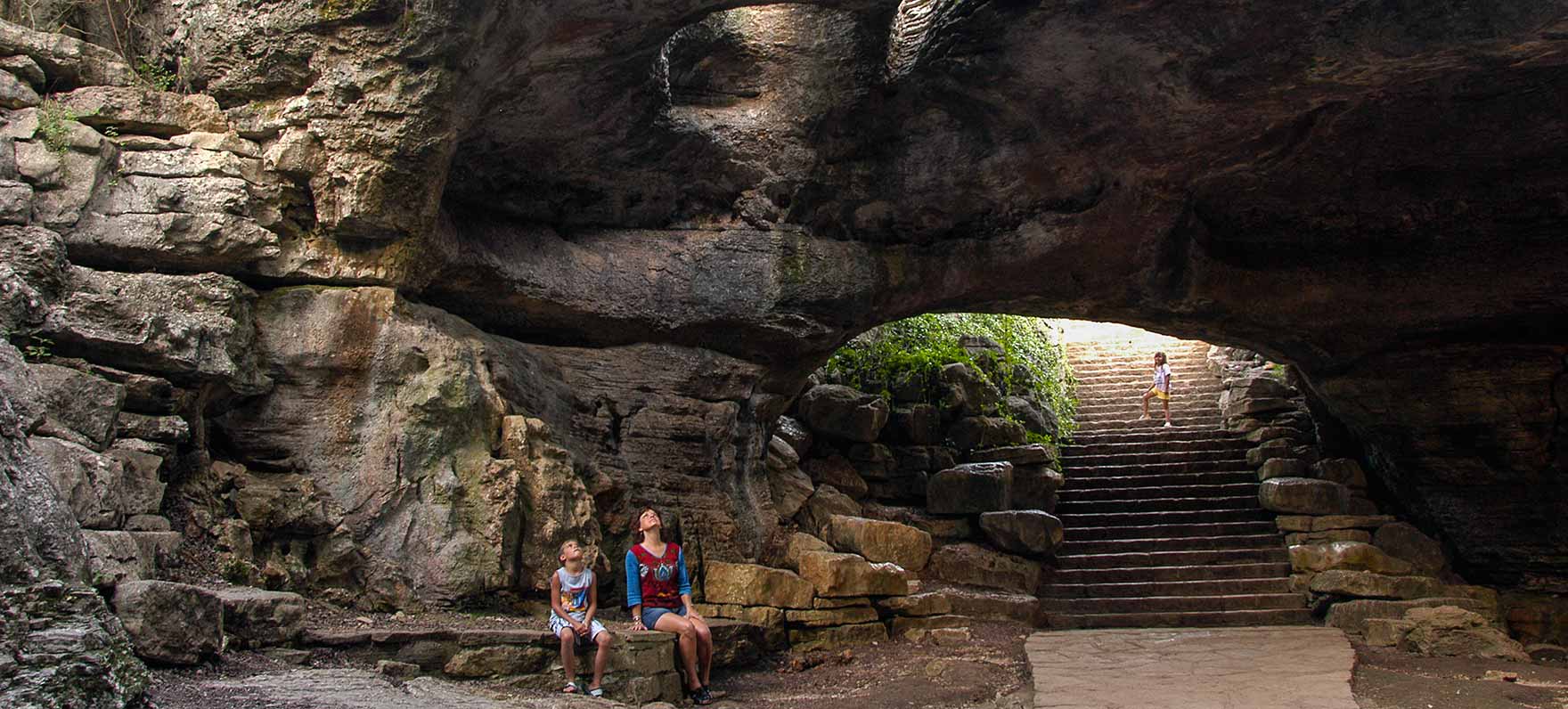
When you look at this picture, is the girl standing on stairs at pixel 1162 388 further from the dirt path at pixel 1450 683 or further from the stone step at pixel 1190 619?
the dirt path at pixel 1450 683

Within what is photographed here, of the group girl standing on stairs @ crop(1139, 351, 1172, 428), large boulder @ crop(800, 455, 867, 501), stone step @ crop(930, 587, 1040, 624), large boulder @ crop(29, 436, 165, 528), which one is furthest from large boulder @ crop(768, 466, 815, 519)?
girl standing on stairs @ crop(1139, 351, 1172, 428)

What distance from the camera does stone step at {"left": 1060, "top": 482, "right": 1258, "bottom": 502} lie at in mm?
13078

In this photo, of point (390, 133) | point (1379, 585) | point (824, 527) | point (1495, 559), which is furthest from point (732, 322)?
point (1495, 559)

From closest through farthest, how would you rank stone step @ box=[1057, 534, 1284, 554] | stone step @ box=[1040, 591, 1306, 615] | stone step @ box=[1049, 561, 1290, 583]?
stone step @ box=[1040, 591, 1306, 615] → stone step @ box=[1049, 561, 1290, 583] → stone step @ box=[1057, 534, 1284, 554]

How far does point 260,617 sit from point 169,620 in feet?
2.39

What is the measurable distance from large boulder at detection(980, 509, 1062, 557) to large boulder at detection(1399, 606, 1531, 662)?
10.6 feet

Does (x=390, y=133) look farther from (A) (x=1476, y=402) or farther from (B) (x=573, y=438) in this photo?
(A) (x=1476, y=402)

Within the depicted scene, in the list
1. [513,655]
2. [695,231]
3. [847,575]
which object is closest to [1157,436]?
[847,575]

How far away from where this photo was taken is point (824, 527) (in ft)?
35.2

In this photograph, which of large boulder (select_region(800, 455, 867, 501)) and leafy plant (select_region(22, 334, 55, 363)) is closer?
leafy plant (select_region(22, 334, 55, 363))

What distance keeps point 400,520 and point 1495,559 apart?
10.8 meters

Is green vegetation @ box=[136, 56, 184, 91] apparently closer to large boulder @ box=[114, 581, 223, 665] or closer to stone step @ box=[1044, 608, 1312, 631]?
large boulder @ box=[114, 581, 223, 665]

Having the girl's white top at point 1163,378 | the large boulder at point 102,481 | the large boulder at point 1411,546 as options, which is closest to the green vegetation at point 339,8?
the large boulder at point 102,481

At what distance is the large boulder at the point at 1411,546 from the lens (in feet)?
37.1
